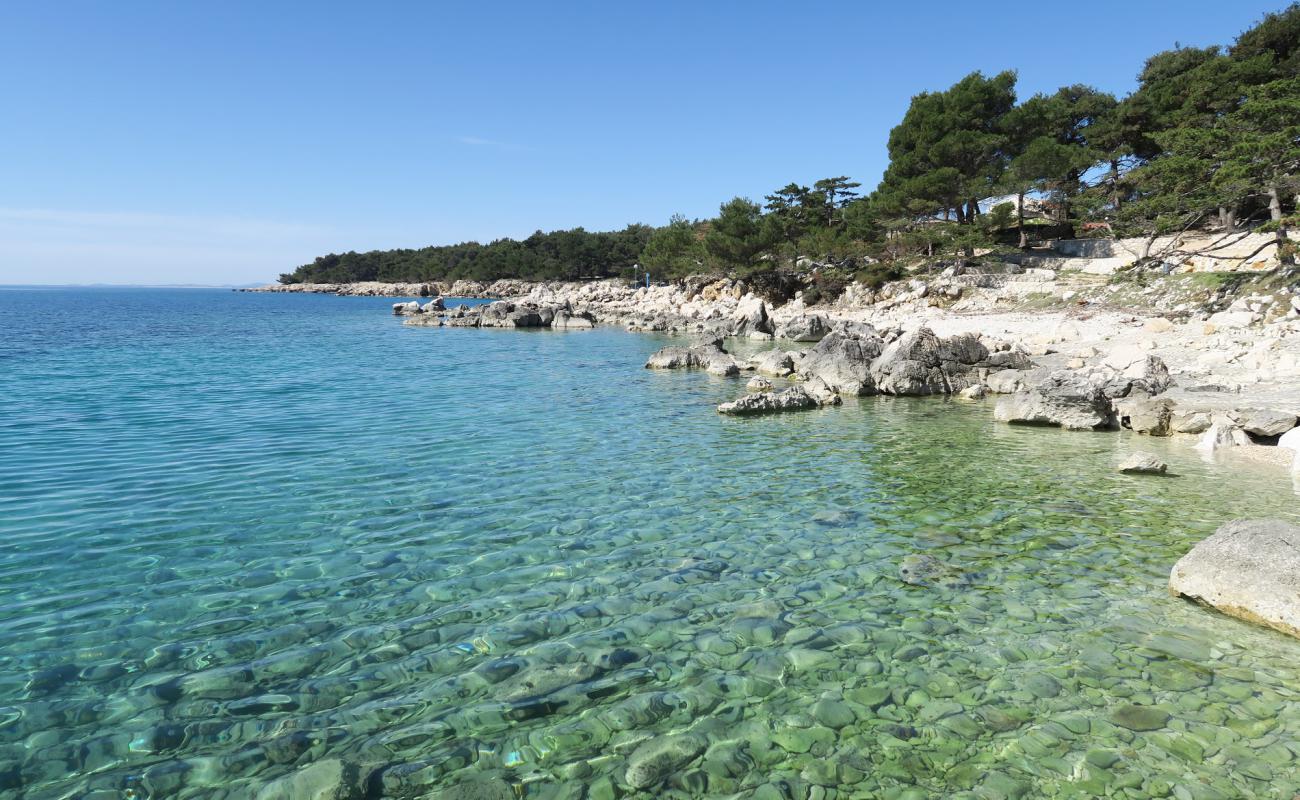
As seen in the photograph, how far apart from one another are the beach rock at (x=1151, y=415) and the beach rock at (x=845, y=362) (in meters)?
8.51

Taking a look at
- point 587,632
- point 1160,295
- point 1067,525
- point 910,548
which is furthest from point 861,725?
point 1160,295

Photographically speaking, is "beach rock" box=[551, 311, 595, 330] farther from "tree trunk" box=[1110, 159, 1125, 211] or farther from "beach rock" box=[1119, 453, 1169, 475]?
"beach rock" box=[1119, 453, 1169, 475]

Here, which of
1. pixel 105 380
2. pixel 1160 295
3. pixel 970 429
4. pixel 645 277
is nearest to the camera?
pixel 970 429

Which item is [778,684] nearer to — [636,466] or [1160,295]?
[636,466]

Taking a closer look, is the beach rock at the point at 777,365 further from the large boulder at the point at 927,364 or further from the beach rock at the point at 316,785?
the beach rock at the point at 316,785

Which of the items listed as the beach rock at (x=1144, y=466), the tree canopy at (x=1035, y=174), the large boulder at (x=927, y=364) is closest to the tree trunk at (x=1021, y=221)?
the tree canopy at (x=1035, y=174)

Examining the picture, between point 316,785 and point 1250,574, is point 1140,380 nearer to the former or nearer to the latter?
point 1250,574

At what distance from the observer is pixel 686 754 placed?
5156 millimetres

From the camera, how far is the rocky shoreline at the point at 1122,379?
24.6ft

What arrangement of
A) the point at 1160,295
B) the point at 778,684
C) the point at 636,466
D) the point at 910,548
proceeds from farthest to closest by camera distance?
1. the point at 1160,295
2. the point at 636,466
3. the point at 910,548
4. the point at 778,684

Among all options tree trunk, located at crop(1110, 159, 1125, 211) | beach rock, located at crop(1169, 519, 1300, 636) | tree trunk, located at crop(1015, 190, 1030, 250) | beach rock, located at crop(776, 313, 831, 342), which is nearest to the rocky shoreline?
beach rock, located at crop(1169, 519, 1300, 636)

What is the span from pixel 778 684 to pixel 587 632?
6.62 ft

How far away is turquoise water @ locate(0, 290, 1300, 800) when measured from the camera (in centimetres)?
502

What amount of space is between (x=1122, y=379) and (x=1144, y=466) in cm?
729
